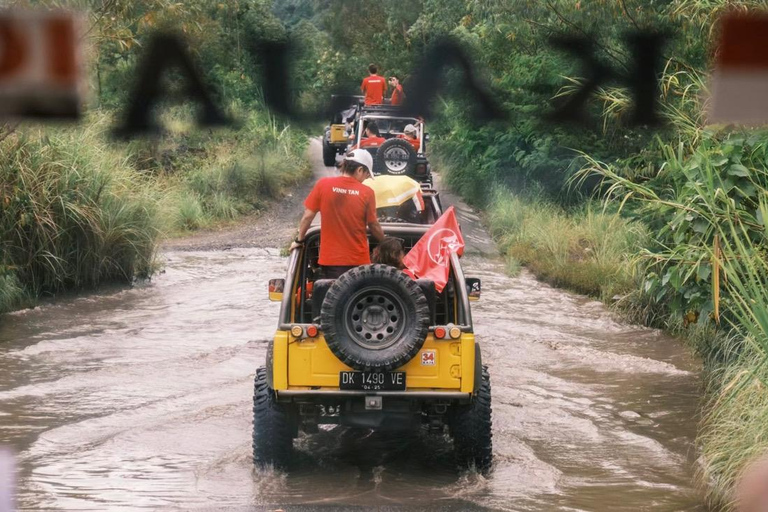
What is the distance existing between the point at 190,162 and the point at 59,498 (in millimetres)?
18577

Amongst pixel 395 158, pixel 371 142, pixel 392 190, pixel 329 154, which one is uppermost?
pixel 392 190

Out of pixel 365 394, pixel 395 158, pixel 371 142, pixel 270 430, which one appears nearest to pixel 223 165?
pixel 371 142

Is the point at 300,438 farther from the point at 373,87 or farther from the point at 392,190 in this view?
the point at 373,87

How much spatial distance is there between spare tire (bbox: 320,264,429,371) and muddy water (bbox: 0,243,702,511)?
1003 mm

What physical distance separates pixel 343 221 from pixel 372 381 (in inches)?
48.2

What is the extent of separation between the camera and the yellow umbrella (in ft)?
31.9

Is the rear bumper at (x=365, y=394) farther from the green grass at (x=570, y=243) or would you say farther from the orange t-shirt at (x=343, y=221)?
the green grass at (x=570, y=243)

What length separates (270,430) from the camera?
7.17 m

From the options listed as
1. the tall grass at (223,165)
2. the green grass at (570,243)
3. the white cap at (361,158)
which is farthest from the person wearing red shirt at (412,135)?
the white cap at (361,158)

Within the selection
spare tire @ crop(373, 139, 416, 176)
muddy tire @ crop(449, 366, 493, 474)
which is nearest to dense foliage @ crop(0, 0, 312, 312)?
spare tire @ crop(373, 139, 416, 176)

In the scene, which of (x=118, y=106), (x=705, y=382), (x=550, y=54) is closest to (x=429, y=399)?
(x=705, y=382)

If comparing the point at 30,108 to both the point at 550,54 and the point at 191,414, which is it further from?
the point at 550,54

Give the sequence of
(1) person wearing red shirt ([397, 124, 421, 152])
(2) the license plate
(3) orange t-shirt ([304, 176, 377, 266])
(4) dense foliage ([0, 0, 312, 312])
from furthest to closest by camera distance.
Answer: (1) person wearing red shirt ([397, 124, 421, 152]), (4) dense foliage ([0, 0, 312, 312]), (3) orange t-shirt ([304, 176, 377, 266]), (2) the license plate

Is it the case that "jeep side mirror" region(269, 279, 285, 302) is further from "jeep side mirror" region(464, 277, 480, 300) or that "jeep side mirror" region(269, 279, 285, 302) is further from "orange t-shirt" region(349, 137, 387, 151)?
"orange t-shirt" region(349, 137, 387, 151)
